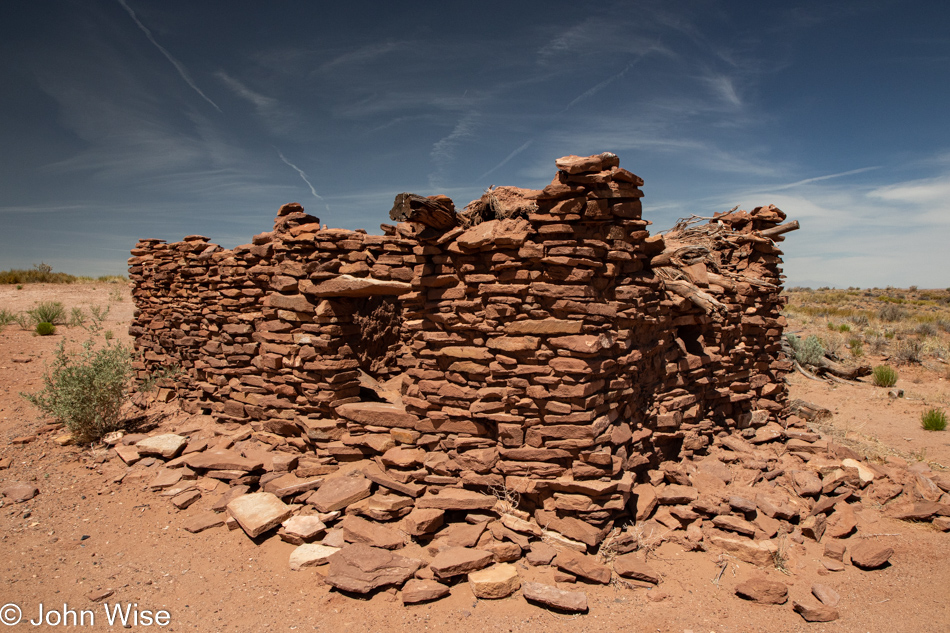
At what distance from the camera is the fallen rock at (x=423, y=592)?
3.88 m

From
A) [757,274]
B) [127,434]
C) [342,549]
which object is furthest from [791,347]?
[127,434]

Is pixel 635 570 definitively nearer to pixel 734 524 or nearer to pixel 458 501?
pixel 734 524

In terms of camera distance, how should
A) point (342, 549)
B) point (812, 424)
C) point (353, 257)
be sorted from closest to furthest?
1. point (342, 549)
2. point (353, 257)
3. point (812, 424)

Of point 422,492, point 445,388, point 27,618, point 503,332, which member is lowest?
point 27,618

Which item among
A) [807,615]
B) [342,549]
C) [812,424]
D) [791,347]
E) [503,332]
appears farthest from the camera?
[791,347]

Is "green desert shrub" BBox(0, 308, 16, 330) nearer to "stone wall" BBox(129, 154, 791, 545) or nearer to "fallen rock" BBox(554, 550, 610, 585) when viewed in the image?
"stone wall" BBox(129, 154, 791, 545)

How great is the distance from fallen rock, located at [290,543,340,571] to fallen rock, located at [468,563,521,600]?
1.40m

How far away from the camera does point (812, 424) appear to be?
25.6 ft

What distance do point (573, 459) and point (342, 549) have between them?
2.28m

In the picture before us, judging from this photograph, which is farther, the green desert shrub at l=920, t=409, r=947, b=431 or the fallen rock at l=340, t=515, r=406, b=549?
the green desert shrub at l=920, t=409, r=947, b=431

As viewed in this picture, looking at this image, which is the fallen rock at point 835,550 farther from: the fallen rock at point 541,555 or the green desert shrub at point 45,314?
the green desert shrub at point 45,314

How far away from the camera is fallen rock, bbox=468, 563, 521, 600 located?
3922 millimetres

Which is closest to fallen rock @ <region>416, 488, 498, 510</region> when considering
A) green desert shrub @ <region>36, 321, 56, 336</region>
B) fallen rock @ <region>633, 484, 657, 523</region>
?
fallen rock @ <region>633, 484, 657, 523</region>

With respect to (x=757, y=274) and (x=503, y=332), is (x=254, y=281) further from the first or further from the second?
(x=757, y=274)
